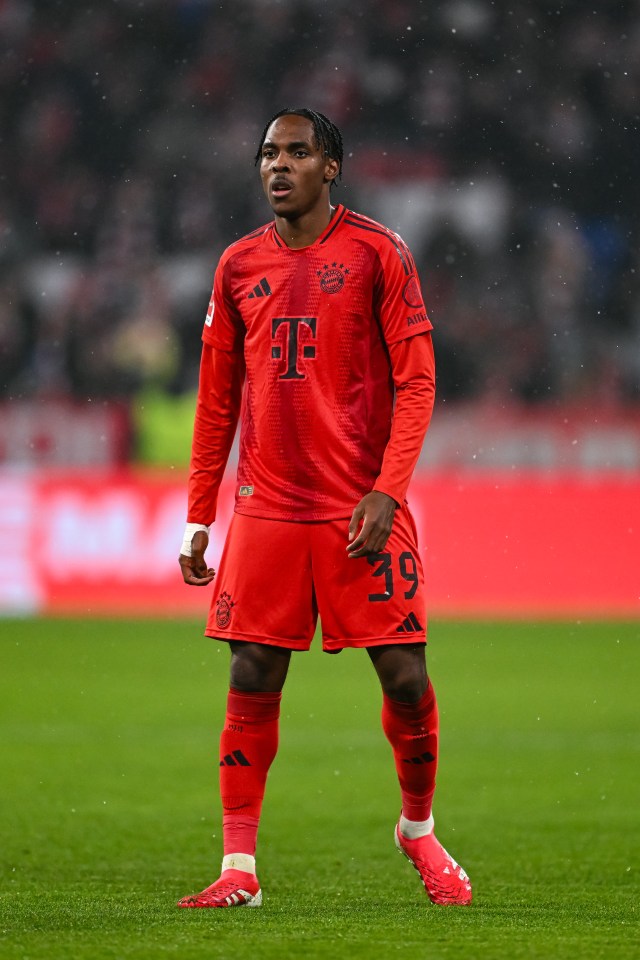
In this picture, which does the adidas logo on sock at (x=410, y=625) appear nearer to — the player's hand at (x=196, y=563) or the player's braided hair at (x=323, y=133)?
the player's hand at (x=196, y=563)

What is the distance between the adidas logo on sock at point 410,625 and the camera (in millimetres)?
3586

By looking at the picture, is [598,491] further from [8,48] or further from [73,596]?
[8,48]

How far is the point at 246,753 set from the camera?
368 cm

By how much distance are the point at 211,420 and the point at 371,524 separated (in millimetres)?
545

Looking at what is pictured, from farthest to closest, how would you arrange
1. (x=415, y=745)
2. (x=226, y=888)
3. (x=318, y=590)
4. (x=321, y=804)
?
(x=321, y=804) < (x=415, y=745) < (x=318, y=590) < (x=226, y=888)

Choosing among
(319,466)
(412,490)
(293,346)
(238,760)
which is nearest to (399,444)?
(319,466)

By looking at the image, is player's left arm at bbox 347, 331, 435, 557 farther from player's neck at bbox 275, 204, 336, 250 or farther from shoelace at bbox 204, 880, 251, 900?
→ shoelace at bbox 204, 880, 251, 900

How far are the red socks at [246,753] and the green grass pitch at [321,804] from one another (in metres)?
0.22

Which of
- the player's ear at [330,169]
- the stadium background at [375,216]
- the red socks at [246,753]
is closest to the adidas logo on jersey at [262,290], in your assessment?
the player's ear at [330,169]

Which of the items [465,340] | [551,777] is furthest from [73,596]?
[551,777]

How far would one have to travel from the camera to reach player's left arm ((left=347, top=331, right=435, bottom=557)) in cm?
353

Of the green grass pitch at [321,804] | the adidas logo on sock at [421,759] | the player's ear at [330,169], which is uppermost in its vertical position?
the player's ear at [330,169]

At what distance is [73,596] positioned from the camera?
36.1 feet

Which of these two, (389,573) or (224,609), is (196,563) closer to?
(224,609)
